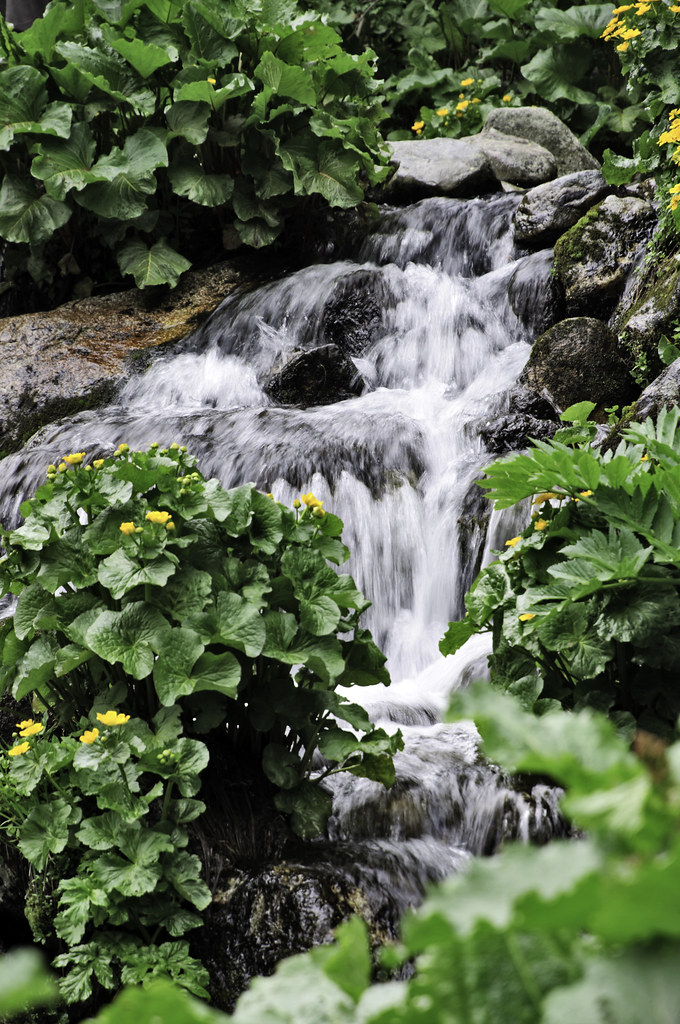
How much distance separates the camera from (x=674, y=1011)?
56cm

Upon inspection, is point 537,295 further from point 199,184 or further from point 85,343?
point 85,343

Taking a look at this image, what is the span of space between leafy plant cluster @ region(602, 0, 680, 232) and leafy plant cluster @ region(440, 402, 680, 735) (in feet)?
11.3

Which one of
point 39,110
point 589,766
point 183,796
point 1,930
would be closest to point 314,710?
point 183,796

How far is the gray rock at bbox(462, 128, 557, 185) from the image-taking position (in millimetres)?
8484

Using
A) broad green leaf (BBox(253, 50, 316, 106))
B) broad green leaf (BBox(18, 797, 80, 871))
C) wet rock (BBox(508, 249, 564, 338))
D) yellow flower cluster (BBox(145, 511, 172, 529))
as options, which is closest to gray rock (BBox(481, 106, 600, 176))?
broad green leaf (BBox(253, 50, 316, 106))

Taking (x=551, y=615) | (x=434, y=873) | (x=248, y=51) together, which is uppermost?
(x=248, y=51)

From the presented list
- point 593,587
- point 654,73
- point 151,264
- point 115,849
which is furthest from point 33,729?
point 151,264

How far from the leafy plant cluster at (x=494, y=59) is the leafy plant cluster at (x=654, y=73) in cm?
337

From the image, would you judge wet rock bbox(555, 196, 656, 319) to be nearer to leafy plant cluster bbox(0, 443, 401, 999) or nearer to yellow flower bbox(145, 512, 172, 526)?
leafy plant cluster bbox(0, 443, 401, 999)

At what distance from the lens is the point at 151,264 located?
7.61 meters

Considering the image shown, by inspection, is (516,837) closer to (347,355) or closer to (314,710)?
(314,710)

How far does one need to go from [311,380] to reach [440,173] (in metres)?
3.21

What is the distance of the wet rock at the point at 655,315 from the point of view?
5.07 m

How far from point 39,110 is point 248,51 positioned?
1692 millimetres
